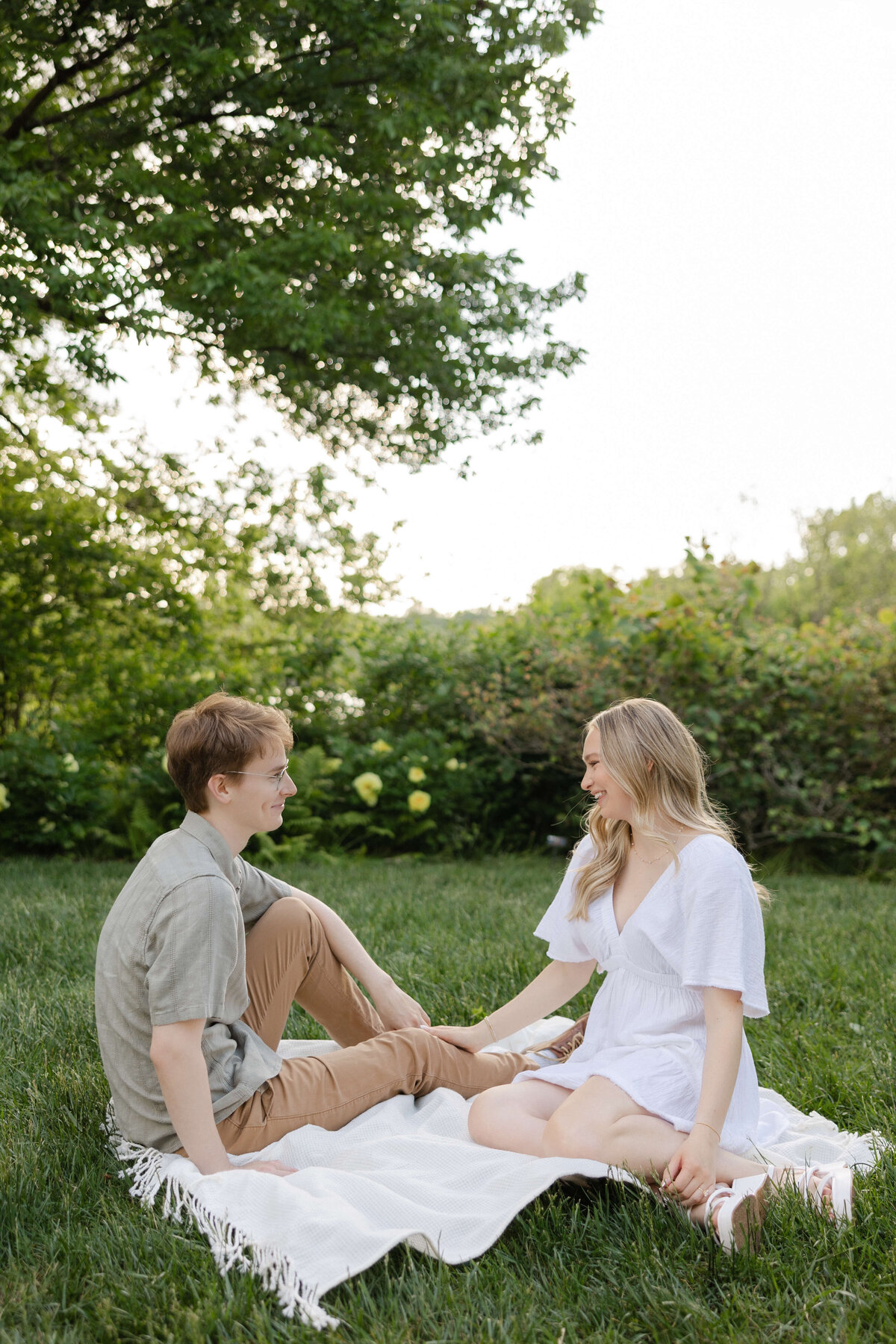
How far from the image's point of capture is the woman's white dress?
7.77ft

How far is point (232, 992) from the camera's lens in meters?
2.54

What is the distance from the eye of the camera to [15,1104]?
9.23 feet

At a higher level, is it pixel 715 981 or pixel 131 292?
pixel 131 292

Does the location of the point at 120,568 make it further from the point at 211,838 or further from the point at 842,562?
the point at 842,562

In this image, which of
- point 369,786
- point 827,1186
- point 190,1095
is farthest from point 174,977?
point 369,786

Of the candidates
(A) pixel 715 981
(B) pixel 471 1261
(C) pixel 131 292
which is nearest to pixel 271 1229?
(B) pixel 471 1261

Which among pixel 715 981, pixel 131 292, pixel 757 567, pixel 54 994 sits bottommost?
pixel 54 994

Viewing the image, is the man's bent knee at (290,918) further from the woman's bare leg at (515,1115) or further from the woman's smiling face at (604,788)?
the woman's smiling face at (604,788)

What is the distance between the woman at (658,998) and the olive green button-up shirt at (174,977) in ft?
2.24

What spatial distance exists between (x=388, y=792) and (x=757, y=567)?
3.50 meters

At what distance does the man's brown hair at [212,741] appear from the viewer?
2521mm

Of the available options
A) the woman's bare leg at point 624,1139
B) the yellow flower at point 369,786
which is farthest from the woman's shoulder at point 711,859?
the yellow flower at point 369,786

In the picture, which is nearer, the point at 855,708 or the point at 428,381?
the point at 855,708

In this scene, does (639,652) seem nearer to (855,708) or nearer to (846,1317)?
(855,708)
